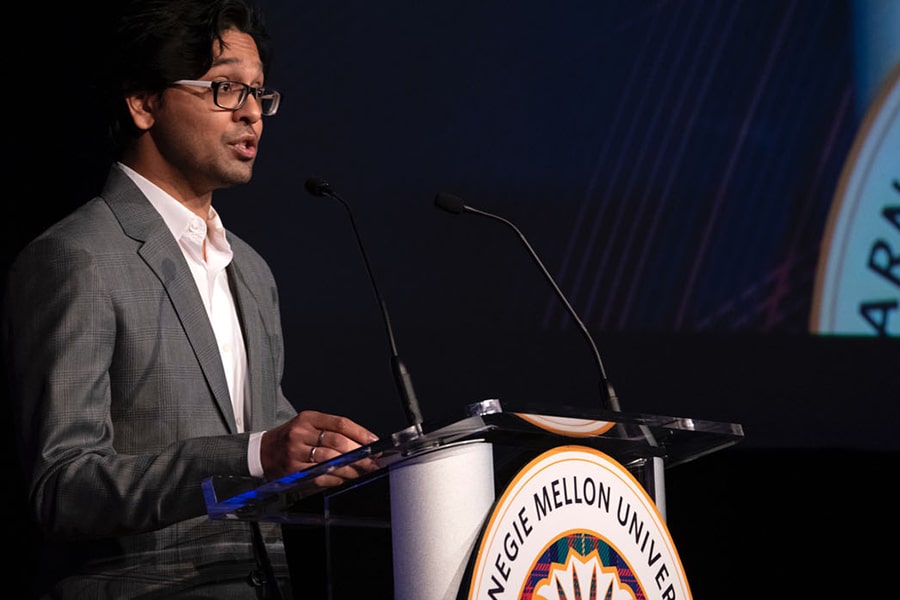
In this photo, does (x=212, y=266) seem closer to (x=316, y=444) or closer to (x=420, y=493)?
→ (x=316, y=444)

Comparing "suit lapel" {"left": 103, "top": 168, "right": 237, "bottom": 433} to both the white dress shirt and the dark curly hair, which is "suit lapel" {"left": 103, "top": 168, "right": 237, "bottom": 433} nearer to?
the white dress shirt

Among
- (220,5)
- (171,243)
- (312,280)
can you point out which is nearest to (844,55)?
(312,280)

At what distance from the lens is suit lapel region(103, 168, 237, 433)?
193 cm

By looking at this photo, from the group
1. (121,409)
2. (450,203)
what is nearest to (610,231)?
(450,203)

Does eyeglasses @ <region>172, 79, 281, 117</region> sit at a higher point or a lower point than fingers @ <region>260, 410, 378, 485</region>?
higher

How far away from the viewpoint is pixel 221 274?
2.19 m

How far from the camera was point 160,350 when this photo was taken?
6.17 feet

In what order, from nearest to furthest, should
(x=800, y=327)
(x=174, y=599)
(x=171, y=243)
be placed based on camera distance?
(x=174, y=599), (x=171, y=243), (x=800, y=327)

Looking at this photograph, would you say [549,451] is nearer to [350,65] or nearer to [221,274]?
[221,274]

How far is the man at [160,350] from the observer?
1629 millimetres

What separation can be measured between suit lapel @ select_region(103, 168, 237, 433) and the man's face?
112 mm

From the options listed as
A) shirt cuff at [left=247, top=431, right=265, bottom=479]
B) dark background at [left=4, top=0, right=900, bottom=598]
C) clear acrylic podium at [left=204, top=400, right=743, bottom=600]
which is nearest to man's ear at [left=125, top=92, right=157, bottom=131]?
shirt cuff at [left=247, top=431, right=265, bottom=479]

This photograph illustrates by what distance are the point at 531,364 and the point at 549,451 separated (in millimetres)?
1871

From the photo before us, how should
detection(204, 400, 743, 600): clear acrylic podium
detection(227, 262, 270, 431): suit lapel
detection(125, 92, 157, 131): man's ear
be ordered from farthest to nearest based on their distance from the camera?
1. detection(125, 92, 157, 131): man's ear
2. detection(227, 262, 270, 431): suit lapel
3. detection(204, 400, 743, 600): clear acrylic podium
